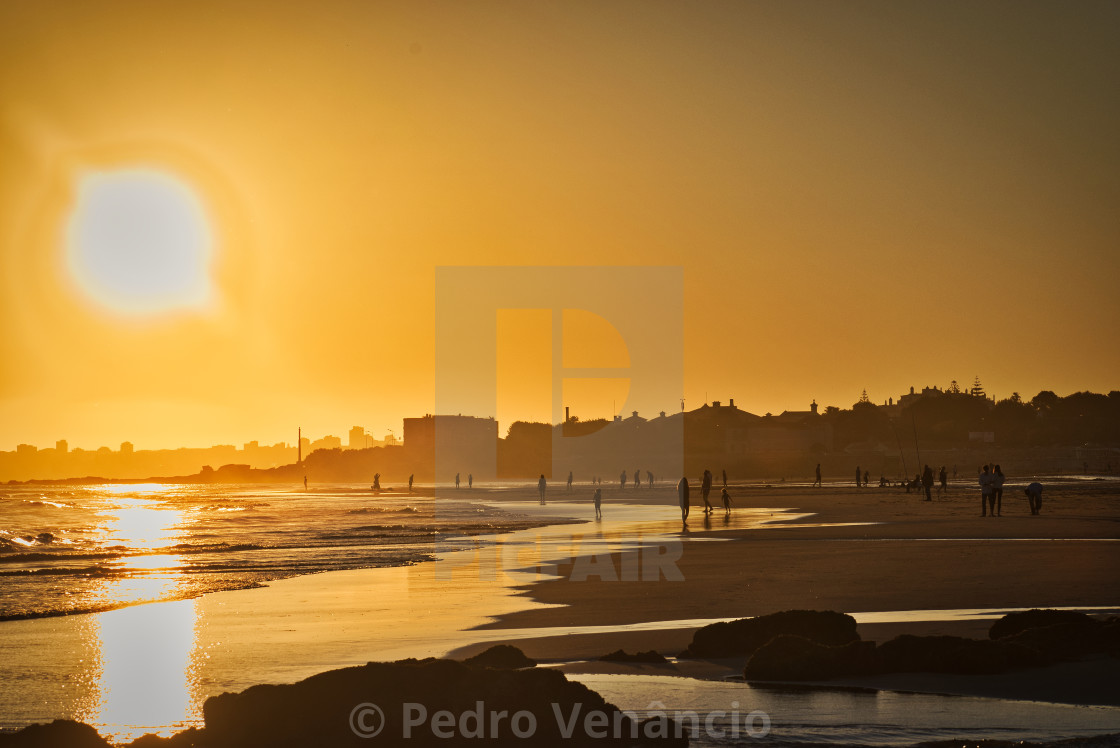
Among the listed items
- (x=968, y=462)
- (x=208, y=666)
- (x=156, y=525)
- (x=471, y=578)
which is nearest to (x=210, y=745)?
(x=208, y=666)

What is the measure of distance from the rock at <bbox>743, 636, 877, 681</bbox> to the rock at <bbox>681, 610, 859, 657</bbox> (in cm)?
63

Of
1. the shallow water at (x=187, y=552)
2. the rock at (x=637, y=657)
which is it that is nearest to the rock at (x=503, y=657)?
the rock at (x=637, y=657)

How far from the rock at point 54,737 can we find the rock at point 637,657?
4726mm

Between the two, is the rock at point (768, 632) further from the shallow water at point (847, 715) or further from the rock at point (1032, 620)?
the rock at point (1032, 620)

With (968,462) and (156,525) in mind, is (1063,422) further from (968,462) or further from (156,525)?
(156,525)

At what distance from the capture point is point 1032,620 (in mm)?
9242

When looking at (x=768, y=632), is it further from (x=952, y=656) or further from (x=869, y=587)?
(x=869, y=587)

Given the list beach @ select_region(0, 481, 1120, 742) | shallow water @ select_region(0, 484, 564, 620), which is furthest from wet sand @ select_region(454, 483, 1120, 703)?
shallow water @ select_region(0, 484, 564, 620)

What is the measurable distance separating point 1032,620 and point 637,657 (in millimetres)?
3671

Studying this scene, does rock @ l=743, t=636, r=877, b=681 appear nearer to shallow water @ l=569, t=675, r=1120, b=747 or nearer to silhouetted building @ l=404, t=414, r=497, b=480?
shallow water @ l=569, t=675, r=1120, b=747

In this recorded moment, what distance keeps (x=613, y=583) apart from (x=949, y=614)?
620 cm

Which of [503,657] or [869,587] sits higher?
[503,657]

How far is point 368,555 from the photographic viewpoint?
24.7 metres

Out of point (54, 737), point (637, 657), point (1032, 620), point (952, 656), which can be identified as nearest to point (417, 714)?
point (54, 737)
